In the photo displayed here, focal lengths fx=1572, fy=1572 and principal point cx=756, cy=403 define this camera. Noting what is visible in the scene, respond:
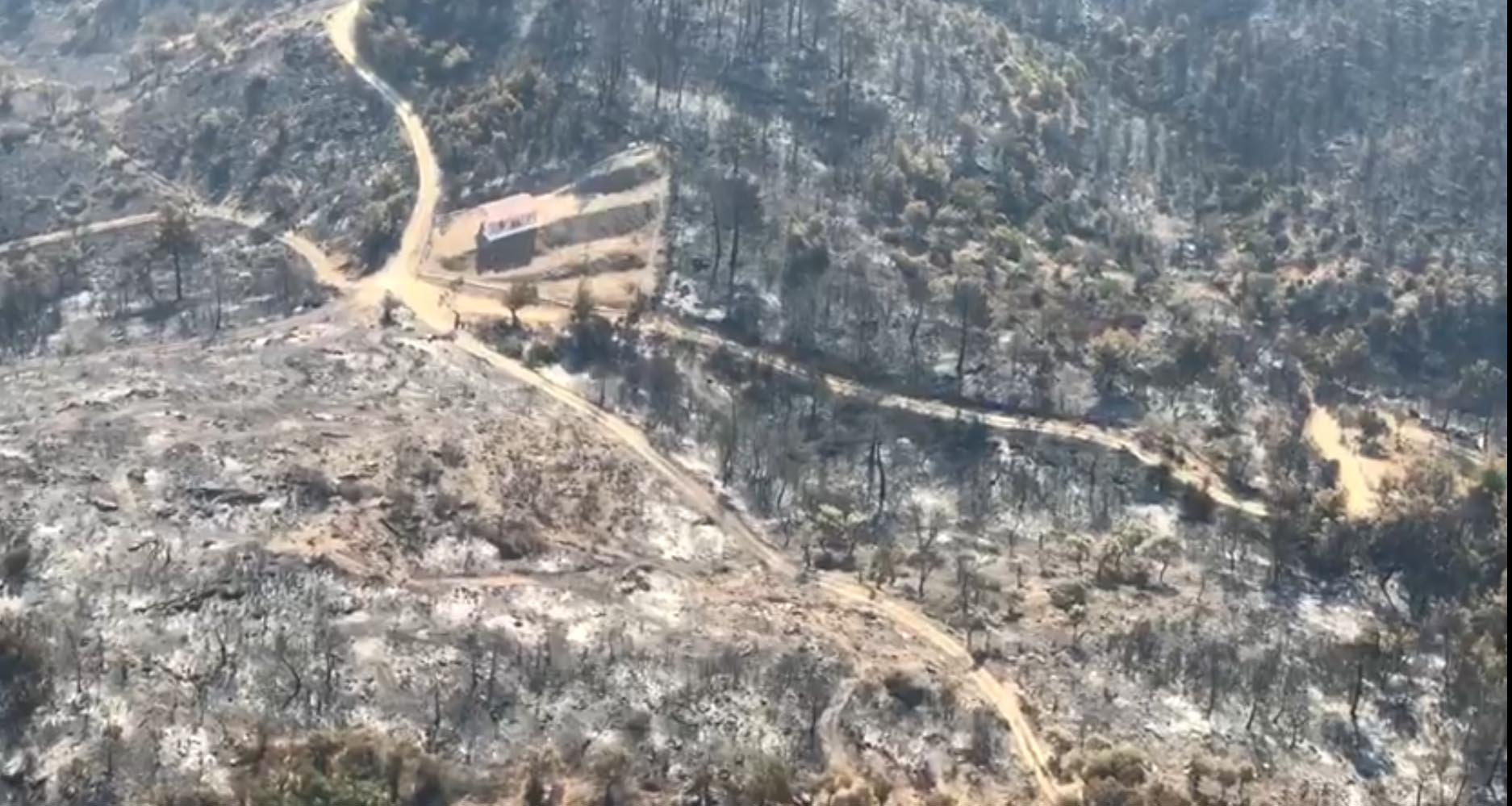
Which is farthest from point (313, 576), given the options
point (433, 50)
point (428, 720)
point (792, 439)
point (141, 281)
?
point (433, 50)

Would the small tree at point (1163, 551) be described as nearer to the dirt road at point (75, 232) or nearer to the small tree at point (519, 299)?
the small tree at point (519, 299)

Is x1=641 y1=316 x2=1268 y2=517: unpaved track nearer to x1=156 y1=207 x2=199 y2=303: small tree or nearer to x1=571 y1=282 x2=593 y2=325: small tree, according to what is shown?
x1=571 y1=282 x2=593 y2=325: small tree

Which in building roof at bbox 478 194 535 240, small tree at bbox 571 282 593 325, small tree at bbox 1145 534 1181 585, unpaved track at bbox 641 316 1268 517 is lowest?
small tree at bbox 1145 534 1181 585

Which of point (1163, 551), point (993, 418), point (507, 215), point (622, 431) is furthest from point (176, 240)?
point (1163, 551)

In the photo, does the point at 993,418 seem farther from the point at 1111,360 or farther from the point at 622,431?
the point at 622,431

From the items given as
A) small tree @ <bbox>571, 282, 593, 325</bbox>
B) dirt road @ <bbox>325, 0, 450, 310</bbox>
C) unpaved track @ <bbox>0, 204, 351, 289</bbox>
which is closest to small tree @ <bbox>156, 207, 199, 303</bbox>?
unpaved track @ <bbox>0, 204, 351, 289</bbox>

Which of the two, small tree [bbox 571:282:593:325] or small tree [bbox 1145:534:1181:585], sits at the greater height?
small tree [bbox 571:282:593:325]
